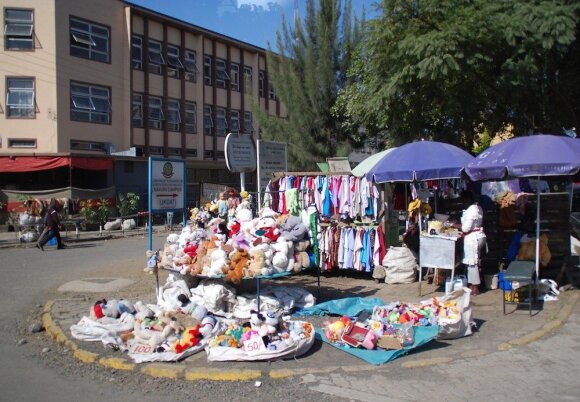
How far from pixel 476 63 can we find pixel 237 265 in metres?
8.35

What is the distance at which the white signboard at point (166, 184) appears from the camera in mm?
9539

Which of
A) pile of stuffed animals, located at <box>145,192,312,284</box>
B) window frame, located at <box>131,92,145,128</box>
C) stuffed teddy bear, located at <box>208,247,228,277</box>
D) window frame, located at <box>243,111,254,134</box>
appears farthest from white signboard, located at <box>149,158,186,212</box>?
window frame, located at <box>243,111,254,134</box>

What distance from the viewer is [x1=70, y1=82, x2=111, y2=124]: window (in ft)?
95.2

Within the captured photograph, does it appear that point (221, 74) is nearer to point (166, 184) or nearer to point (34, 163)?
point (34, 163)

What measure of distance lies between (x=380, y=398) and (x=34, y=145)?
27130 millimetres

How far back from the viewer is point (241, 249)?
7547 millimetres

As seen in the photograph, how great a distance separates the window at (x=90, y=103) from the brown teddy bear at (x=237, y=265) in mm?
24663

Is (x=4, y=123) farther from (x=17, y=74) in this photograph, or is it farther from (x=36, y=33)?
(x=36, y=33)

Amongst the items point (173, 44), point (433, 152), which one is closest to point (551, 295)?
point (433, 152)

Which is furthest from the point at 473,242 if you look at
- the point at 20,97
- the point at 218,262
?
the point at 20,97

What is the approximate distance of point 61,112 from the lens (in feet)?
92.1

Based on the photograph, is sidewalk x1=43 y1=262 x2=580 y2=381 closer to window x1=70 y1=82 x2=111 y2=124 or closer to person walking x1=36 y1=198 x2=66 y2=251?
person walking x1=36 y1=198 x2=66 y2=251

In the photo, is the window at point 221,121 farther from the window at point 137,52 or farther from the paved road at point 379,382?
the paved road at point 379,382

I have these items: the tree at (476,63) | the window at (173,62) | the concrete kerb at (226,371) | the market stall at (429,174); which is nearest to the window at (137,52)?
the window at (173,62)
